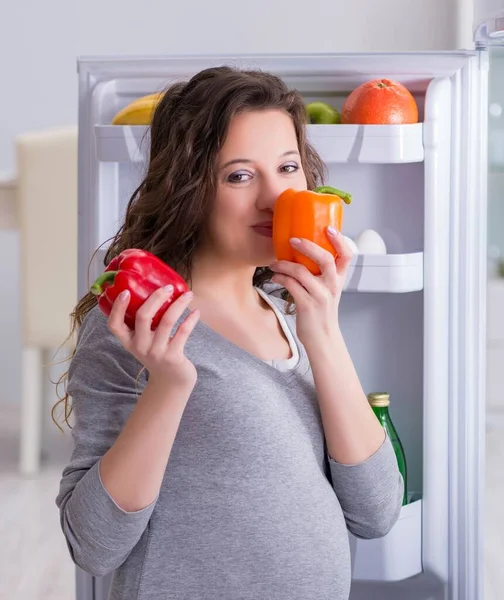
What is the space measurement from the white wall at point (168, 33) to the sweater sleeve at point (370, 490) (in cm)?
285

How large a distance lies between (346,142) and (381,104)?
79 mm

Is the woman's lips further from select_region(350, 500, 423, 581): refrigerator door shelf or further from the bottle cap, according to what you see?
select_region(350, 500, 423, 581): refrigerator door shelf

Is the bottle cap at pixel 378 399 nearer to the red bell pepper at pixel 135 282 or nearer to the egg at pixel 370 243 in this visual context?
the egg at pixel 370 243

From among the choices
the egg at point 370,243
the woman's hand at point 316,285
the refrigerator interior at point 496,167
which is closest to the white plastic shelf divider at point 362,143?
the egg at point 370,243

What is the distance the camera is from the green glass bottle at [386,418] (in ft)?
4.79

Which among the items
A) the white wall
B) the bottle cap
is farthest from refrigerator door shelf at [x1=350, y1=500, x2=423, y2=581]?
the white wall

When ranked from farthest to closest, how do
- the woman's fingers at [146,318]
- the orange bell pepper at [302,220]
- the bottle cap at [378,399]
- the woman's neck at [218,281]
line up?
the bottle cap at [378,399], the woman's neck at [218,281], the orange bell pepper at [302,220], the woman's fingers at [146,318]

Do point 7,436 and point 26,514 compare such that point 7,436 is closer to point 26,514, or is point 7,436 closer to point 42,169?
point 26,514

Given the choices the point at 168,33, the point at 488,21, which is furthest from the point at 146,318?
the point at 168,33

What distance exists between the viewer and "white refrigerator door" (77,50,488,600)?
1.44 m

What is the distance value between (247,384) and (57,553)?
164 cm

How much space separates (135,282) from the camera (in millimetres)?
832

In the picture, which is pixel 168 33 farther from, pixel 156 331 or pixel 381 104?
pixel 156 331

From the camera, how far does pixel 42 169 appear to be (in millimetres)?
2881
